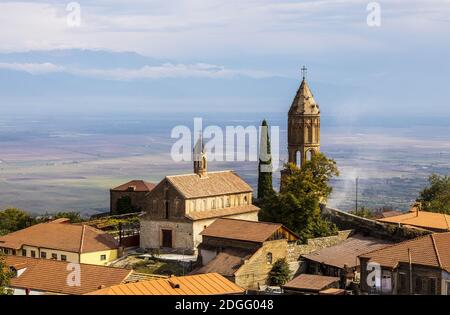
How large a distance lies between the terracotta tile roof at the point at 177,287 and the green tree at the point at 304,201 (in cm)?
1661

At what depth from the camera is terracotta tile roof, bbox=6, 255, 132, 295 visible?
33.6m

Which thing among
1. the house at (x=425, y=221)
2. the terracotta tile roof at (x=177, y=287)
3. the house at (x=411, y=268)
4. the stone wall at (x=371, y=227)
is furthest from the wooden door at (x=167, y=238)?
the terracotta tile roof at (x=177, y=287)

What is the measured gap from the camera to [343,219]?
156 ft

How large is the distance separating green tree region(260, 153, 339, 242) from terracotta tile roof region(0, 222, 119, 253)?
29.1ft

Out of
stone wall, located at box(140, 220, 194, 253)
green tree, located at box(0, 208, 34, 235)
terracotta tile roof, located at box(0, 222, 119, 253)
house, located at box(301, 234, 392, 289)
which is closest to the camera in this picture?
house, located at box(301, 234, 392, 289)

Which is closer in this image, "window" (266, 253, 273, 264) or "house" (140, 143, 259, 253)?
"window" (266, 253, 273, 264)

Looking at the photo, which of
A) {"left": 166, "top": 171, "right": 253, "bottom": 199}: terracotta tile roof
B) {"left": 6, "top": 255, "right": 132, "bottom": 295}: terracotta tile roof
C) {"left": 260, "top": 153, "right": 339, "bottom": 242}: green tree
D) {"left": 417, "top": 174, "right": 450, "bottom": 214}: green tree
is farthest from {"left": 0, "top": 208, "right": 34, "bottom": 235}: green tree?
{"left": 417, "top": 174, "right": 450, "bottom": 214}: green tree

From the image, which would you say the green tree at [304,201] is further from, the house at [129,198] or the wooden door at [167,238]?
the house at [129,198]

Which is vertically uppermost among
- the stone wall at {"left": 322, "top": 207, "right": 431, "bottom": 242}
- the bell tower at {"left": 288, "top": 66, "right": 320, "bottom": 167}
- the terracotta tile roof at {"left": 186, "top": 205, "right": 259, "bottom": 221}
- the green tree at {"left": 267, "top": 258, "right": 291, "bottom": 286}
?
the bell tower at {"left": 288, "top": 66, "right": 320, "bottom": 167}

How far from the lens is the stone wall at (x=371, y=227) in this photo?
139 ft

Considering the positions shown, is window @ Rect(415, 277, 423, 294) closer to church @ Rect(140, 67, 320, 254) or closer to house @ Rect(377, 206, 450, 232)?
house @ Rect(377, 206, 450, 232)

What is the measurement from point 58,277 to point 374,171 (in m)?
141

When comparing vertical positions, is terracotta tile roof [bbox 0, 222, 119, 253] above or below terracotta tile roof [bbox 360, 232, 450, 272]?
below
